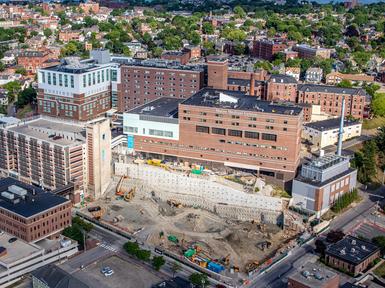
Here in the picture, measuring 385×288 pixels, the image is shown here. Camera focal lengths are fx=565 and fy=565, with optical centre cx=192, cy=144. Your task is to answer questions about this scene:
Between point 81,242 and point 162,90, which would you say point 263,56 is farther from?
point 81,242

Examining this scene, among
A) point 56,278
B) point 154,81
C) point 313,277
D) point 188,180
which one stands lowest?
point 313,277

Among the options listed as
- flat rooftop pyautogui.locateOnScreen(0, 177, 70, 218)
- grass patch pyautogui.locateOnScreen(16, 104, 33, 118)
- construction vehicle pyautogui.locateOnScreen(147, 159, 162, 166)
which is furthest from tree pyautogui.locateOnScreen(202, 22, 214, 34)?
flat rooftop pyautogui.locateOnScreen(0, 177, 70, 218)

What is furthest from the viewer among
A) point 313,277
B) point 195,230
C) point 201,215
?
point 201,215

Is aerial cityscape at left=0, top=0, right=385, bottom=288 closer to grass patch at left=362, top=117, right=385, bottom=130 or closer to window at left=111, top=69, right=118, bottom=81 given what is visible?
window at left=111, top=69, right=118, bottom=81

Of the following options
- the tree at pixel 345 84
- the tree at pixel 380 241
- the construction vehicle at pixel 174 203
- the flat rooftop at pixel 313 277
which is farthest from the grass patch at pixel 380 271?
the tree at pixel 345 84

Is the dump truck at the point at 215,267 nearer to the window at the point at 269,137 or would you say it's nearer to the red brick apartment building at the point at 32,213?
the red brick apartment building at the point at 32,213

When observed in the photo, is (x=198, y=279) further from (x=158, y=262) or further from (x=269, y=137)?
(x=269, y=137)

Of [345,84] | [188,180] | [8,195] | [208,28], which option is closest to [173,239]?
[188,180]

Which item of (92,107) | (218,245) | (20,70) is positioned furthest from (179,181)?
(20,70)
